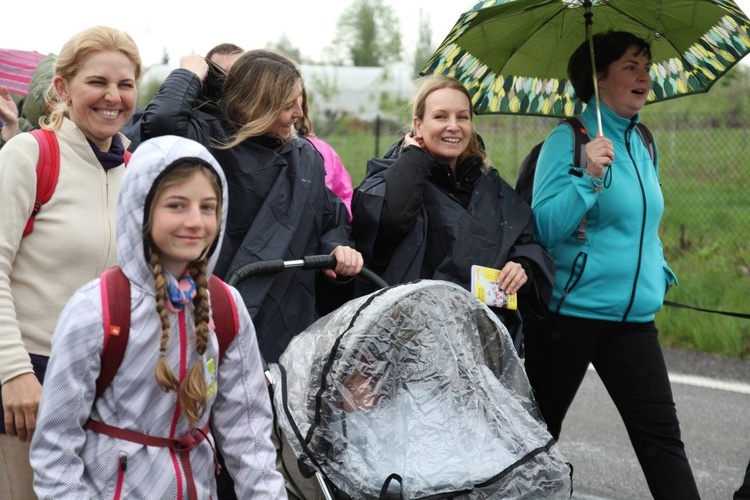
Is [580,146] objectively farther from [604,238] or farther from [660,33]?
[660,33]

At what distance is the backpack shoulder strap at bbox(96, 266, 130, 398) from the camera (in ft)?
7.64

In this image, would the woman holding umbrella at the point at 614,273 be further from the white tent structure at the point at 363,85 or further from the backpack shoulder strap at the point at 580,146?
the white tent structure at the point at 363,85

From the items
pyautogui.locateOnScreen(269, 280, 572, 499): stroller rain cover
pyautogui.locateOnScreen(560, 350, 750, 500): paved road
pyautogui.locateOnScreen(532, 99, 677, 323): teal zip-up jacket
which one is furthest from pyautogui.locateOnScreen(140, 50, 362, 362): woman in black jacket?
pyautogui.locateOnScreen(560, 350, 750, 500): paved road

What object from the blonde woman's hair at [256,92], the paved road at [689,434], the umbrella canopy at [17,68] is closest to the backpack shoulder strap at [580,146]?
the blonde woman's hair at [256,92]

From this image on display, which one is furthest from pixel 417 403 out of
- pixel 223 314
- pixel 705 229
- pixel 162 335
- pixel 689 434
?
pixel 705 229

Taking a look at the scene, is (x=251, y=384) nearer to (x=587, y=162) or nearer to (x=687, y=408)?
(x=587, y=162)

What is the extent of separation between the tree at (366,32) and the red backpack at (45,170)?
168 feet

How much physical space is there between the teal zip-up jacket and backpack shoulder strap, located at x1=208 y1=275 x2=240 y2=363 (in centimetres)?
170

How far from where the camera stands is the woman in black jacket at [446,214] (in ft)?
12.1

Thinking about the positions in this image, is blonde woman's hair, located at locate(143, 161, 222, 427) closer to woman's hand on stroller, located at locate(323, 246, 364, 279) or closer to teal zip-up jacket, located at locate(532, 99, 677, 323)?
woman's hand on stroller, located at locate(323, 246, 364, 279)

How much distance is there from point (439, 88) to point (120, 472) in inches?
85.5

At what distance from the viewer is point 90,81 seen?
2965 millimetres

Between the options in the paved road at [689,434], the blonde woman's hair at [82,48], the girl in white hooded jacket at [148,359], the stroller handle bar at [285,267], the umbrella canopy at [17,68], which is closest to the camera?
the girl in white hooded jacket at [148,359]

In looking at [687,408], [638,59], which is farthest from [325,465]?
[687,408]
